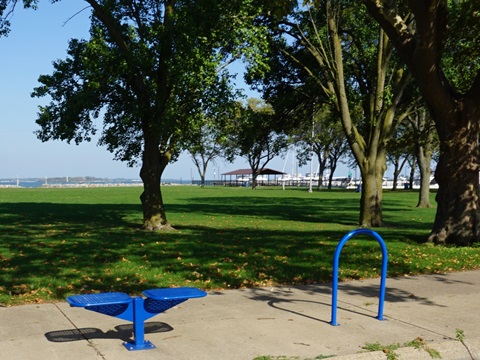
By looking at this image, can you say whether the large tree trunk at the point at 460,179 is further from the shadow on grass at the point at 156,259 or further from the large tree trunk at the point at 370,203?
the large tree trunk at the point at 370,203

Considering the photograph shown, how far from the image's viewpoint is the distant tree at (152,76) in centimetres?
1575

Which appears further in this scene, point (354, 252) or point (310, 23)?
point (310, 23)

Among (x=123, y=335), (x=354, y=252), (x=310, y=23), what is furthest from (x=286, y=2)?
(x=310, y=23)

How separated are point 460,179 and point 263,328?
8.46 metres

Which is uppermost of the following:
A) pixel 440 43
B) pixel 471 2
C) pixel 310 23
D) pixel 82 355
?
pixel 310 23

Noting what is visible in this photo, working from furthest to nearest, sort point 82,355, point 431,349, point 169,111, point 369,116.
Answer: point 369,116, point 169,111, point 431,349, point 82,355

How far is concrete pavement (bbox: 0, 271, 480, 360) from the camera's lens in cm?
538

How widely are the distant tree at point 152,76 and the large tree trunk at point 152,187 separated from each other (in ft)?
0.10

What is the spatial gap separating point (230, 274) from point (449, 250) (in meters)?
5.42

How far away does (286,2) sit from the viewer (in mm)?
11742

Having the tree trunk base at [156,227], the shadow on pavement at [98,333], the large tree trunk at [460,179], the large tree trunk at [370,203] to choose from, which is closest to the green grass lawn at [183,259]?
the tree trunk base at [156,227]

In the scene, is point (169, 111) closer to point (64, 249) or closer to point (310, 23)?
point (64, 249)

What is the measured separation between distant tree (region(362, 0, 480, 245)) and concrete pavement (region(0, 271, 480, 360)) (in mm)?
5380

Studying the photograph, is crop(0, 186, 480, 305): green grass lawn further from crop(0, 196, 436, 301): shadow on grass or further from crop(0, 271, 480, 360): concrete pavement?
crop(0, 271, 480, 360): concrete pavement
